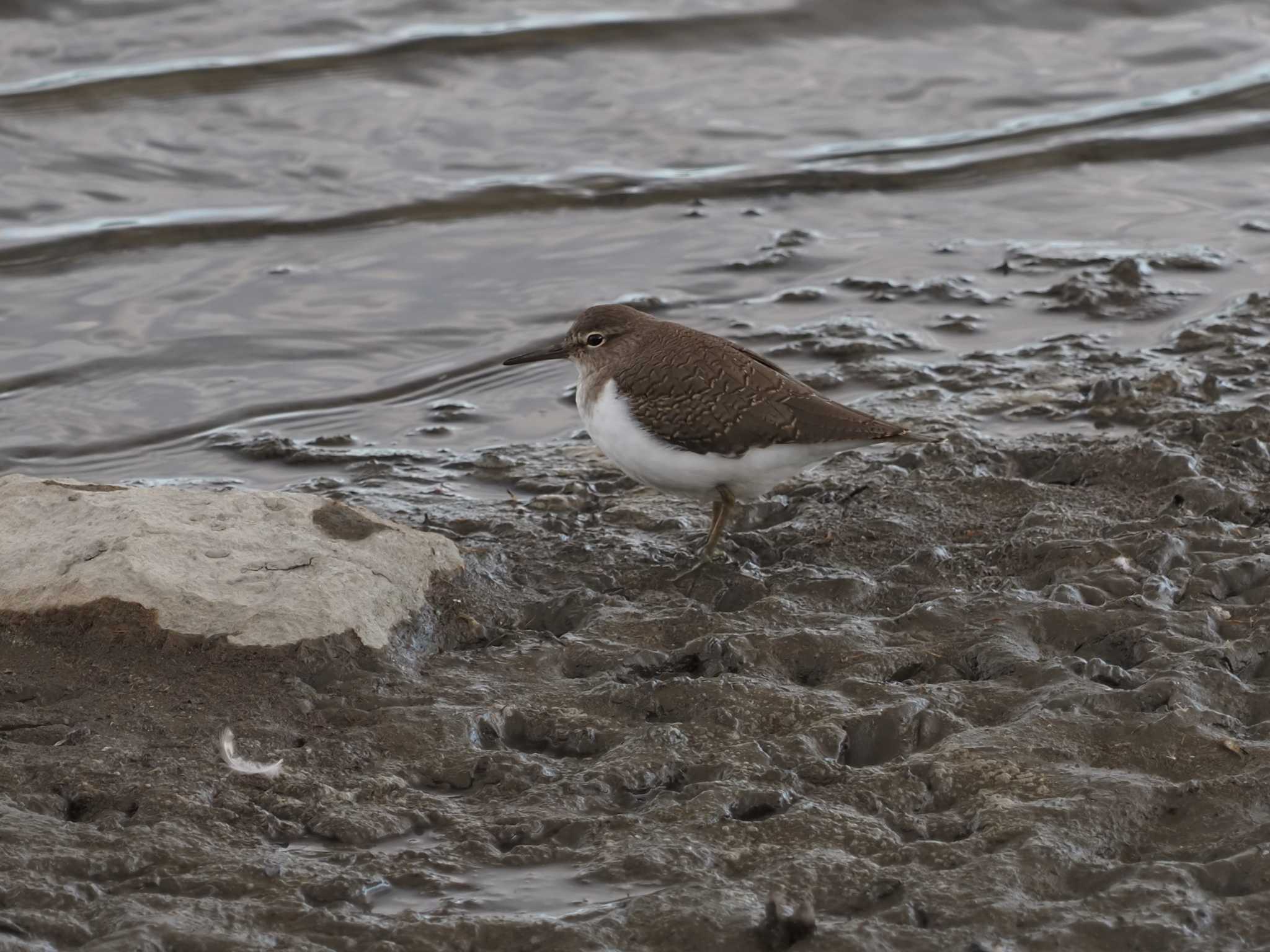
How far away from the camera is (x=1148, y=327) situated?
8.10 metres

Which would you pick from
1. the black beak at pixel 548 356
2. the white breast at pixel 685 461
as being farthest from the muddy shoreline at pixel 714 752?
the black beak at pixel 548 356

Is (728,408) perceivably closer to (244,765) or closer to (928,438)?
(928,438)

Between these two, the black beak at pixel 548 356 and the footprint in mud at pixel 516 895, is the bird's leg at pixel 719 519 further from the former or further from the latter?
the footprint in mud at pixel 516 895

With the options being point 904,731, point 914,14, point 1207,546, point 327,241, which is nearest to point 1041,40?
point 914,14

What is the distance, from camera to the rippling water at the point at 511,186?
8.02 metres

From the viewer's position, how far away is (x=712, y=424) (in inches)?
219

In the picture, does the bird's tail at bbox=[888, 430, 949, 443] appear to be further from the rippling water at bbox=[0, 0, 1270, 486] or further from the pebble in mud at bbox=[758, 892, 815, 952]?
the pebble in mud at bbox=[758, 892, 815, 952]

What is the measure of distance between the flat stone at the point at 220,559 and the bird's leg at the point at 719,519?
958mm

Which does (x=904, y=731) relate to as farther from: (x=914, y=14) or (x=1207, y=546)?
(x=914, y=14)

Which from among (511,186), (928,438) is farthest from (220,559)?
(511,186)

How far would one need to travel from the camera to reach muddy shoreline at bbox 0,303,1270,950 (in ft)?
11.0

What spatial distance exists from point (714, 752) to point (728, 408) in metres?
1.83

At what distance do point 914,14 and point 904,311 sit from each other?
5424mm

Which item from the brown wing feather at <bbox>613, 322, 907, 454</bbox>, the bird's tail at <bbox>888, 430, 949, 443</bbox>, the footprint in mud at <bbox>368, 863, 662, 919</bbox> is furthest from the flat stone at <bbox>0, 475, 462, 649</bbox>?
the bird's tail at <bbox>888, 430, 949, 443</bbox>
